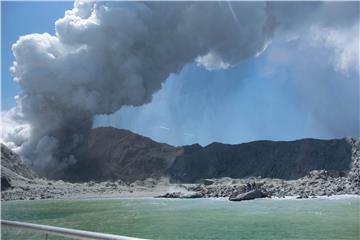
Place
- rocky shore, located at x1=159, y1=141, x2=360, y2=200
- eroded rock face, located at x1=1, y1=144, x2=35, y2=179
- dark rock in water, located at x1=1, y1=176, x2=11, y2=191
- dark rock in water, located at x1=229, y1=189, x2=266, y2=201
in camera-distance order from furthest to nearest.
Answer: eroded rock face, located at x1=1, y1=144, x2=35, y2=179, dark rock in water, located at x1=1, y1=176, x2=11, y2=191, rocky shore, located at x1=159, y1=141, x2=360, y2=200, dark rock in water, located at x1=229, y1=189, x2=266, y2=201

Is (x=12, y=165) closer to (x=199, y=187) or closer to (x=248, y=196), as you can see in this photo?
(x=199, y=187)

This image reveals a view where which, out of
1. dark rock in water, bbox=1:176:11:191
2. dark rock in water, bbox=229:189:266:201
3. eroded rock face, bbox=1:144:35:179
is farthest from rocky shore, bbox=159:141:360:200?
eroded rock face, bbox=1:144:35:179

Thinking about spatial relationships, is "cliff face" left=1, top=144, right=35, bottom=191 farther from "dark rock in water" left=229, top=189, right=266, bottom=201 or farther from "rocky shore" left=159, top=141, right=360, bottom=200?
"dark rock in water" left=229, top=189, right=266, bottom=201

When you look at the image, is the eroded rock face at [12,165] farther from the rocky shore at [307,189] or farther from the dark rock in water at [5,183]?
the rocky shore at [307,189]

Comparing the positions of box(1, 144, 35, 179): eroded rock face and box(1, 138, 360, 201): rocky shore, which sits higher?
box(1, 144, 35, 179): eroded rock face

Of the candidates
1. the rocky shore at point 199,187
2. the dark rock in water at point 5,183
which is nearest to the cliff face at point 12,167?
the rocky shore at point 199,187

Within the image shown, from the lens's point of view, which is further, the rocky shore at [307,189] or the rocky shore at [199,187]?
the rocky shore at [199,187]

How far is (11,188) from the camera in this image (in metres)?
150

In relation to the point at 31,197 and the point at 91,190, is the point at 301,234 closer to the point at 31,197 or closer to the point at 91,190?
the point at 31,197

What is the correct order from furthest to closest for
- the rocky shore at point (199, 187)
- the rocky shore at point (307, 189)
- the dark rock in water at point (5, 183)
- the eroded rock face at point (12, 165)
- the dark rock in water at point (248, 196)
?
the eroded rock face at point (12, 165)
the dark rock in water at point (5, 183)
the rocky shore at point (199, 187)
the rocky shore at point (307, 189)
the dark rock in water at point (248, 196)

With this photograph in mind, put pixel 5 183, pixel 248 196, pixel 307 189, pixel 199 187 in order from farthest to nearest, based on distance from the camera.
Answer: pixel 199 187 → pixel 5 183 → pixel 307 189 → pixel 248 196

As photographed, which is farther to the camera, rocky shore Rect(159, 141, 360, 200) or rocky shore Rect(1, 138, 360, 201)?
rocky shore Rect(1, 138, 360, 201)

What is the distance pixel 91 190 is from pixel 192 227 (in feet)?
450

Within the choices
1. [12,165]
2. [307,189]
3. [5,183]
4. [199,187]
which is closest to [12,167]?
[12,165]
